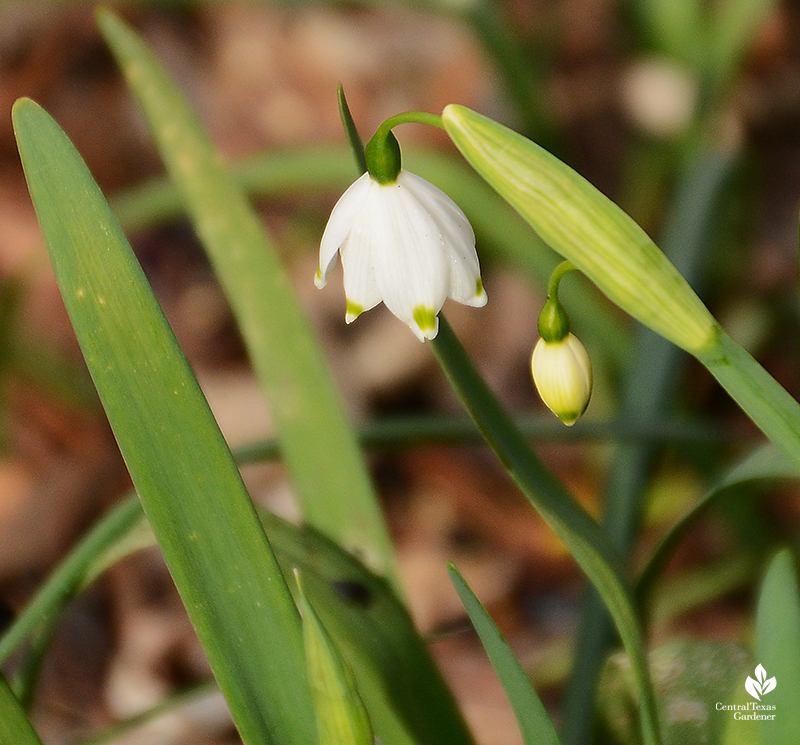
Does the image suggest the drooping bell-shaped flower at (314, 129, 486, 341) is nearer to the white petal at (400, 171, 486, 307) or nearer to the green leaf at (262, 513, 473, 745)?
the white petal at (400, 171, 486, 307)

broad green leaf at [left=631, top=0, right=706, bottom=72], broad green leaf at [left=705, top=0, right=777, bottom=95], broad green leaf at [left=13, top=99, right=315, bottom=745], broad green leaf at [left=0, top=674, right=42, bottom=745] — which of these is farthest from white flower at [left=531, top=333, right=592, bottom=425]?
broad green leaf at [left=631, top=0, right=706, bottom=72]

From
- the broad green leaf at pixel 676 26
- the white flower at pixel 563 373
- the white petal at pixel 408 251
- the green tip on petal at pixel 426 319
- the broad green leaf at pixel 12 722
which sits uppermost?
the broad green leaf at pixel 676 26

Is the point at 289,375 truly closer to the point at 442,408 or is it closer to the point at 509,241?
the point at 509,241

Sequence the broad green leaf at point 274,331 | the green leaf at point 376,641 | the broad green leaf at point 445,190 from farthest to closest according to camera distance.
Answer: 1. the broad green leaf at point 445,190
2. the broad green leaf at point 274,331
3. the green leaf at point 376,641

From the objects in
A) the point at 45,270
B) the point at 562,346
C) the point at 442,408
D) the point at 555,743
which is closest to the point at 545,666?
the point at 442,408

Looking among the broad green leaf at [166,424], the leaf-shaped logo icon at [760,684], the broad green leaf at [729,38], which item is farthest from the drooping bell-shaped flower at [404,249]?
the broad green leaf at [729,38]

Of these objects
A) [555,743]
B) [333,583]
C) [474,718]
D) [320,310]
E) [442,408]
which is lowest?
[555,743]

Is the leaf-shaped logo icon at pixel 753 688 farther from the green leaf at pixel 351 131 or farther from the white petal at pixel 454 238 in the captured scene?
the green leaf at pixel 351 131
